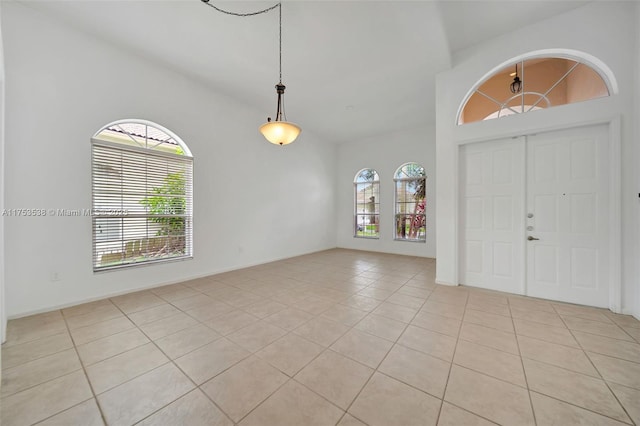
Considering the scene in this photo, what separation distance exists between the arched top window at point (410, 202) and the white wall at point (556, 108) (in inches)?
107

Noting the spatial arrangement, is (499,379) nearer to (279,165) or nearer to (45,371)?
(45,371)

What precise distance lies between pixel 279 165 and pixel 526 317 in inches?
208

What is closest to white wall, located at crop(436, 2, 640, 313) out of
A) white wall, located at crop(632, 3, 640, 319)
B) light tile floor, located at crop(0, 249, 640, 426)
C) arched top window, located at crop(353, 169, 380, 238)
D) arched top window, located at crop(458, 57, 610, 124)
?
white wall, located at crop(632, 3, 640, 319)

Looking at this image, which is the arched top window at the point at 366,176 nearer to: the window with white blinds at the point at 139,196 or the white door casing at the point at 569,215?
the white door casing at the point at 569,215

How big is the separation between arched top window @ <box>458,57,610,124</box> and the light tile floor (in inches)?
105

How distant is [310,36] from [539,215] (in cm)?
396

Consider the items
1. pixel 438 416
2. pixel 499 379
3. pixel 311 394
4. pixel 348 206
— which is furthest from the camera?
pixel 348 206

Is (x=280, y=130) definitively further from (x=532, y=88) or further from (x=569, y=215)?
(x=569, y=215)

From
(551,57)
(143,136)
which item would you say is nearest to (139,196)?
(143,136)

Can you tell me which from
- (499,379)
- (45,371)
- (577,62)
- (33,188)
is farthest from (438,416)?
(33,188)

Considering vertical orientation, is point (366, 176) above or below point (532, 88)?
below

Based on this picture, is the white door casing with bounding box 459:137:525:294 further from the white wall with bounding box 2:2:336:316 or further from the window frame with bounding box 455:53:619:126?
the white wall with bounding box 2:2:336:316

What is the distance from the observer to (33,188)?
2.85 metres

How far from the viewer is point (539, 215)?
3.29 meters
